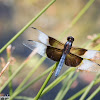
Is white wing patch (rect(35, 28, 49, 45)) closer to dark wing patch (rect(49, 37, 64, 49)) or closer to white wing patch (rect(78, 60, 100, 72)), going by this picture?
dark wing patch (rect(49, 37, 64, 49))

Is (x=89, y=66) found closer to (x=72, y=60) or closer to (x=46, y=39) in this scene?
(x=72, y=60)

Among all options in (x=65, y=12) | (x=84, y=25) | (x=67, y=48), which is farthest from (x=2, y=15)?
(x=67, y=48)

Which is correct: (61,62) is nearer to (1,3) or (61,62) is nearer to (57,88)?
(57,88)

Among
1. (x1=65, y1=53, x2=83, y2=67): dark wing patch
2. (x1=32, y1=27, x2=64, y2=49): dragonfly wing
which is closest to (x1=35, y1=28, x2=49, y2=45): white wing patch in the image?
(x1=32, y1=27, x2=64, y2=49): dragonfly wing

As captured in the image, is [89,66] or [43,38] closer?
[89,66]

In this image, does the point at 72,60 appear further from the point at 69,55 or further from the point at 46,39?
the point at 46,39

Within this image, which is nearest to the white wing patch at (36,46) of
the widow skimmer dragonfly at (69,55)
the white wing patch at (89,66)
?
the widow skimmer dragonfly at (69,55)

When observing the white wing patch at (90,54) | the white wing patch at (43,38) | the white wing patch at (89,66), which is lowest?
the white wing patch at (89,66)

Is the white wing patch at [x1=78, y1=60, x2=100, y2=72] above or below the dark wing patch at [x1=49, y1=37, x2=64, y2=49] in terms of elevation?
below

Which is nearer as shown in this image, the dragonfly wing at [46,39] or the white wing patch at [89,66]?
the white wing patch at [89,66]

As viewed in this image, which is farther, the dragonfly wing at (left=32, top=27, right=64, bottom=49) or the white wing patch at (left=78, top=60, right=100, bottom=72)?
the dragonfly wing at (left=32, top=27, right=64, bottom=49)

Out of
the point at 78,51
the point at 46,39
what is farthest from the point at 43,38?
the point at 78,51

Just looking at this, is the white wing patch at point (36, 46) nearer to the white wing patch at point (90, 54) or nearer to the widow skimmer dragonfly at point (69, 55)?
the widow skimmer dragonfly at point (69, 55)
